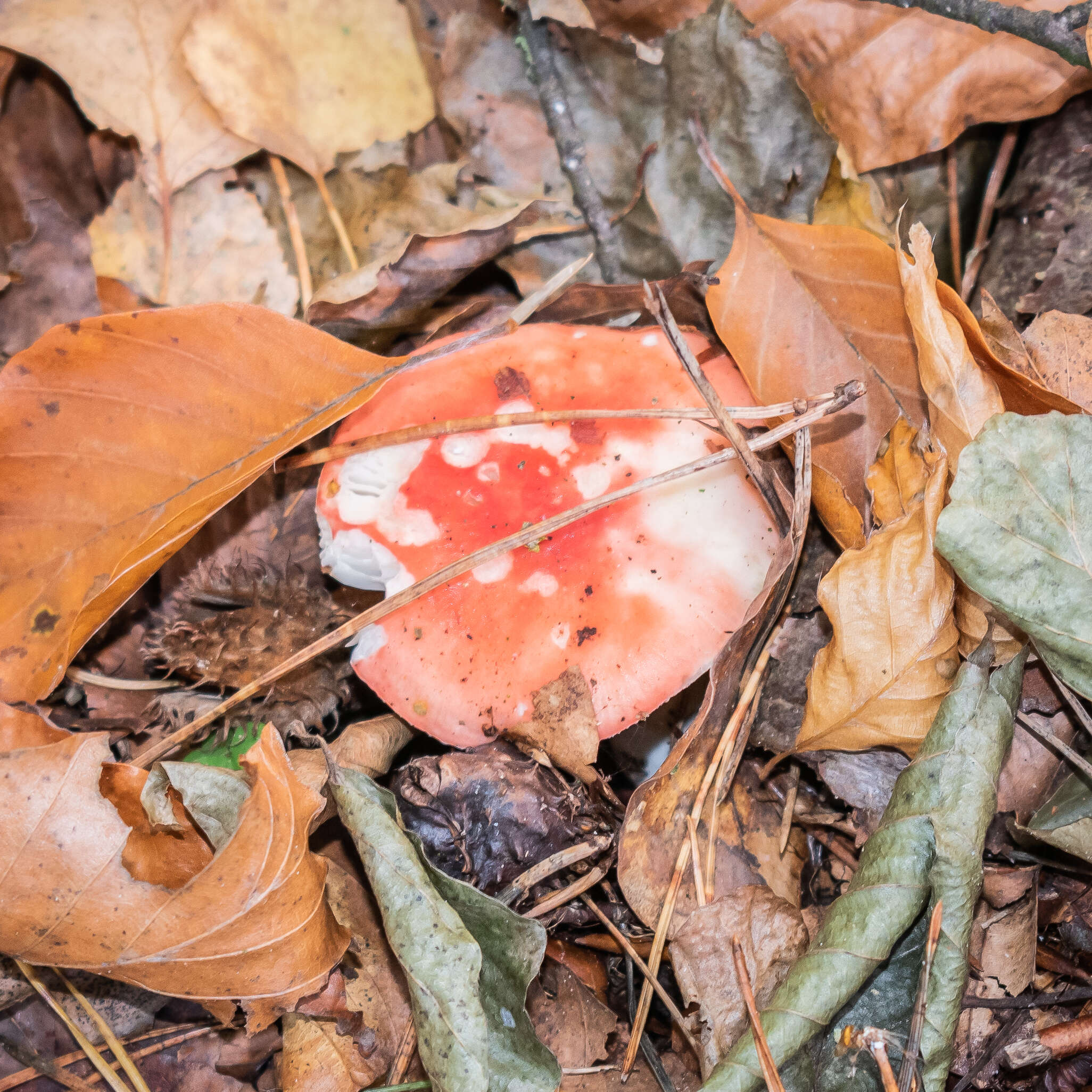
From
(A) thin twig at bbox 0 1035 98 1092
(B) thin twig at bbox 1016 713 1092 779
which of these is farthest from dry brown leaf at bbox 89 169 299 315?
(B) thin twig at bbox 1016 713 1092 779

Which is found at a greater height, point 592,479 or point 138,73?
point 138,73

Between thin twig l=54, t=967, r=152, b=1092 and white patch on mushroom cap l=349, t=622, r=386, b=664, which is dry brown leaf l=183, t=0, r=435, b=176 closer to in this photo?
white patch on mushroom cap l=349, t=622, r=386, b=664

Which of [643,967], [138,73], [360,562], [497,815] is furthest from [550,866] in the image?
[138,73]

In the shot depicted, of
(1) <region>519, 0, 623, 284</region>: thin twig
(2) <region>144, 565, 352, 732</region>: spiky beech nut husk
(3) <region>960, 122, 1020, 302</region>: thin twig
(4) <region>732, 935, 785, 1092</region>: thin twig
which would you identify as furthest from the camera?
(1) <region>519, 0, 623, 284</region>: thin twig

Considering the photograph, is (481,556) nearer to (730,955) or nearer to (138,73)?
(730,955)

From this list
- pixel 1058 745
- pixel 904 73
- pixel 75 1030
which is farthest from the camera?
pixel 904 73

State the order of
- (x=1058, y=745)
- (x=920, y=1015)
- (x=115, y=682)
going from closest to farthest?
1. (x=920, y=1015)
2. (x=1058, y=745)
3. (x=115, y=682)
